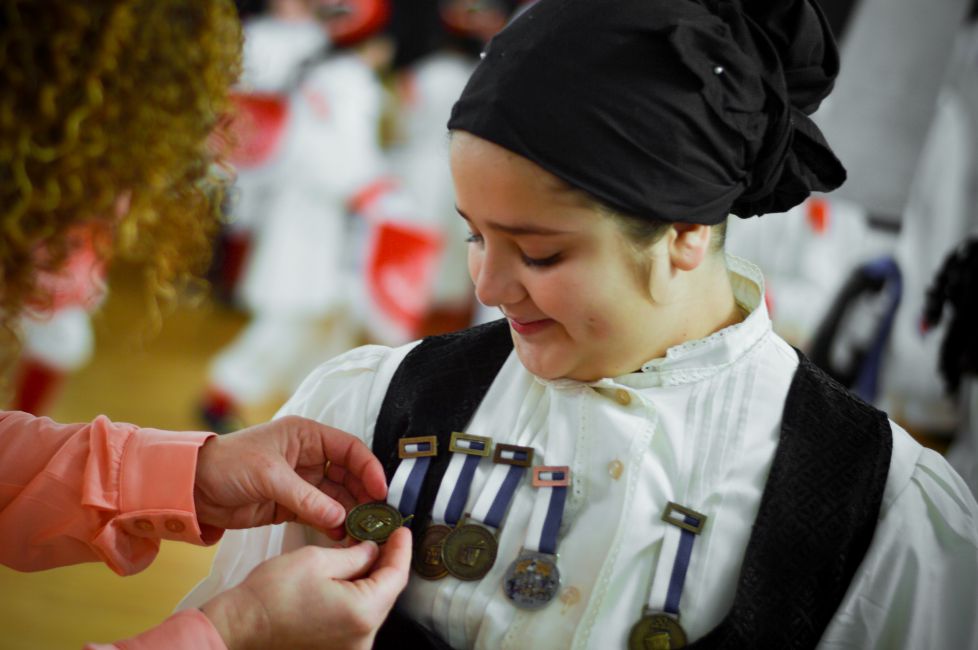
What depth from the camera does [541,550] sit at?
1253 millimetres

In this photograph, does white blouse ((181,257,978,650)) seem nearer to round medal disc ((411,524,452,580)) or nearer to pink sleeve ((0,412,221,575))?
round medal disc ((411,524,452,580))

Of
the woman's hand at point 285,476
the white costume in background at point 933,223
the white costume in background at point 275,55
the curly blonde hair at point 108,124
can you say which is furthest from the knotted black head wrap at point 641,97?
the white costume in background at point 275,55

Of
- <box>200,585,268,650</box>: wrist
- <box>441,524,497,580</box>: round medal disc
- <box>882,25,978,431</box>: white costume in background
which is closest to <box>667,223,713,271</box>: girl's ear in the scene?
<box>441,524,497,580</box>: round medal disc

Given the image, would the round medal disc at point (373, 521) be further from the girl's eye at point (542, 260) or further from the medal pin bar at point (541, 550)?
the girl's eye at point (542, 260)

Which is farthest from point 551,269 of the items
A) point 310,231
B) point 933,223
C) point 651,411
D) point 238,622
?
point 310,231

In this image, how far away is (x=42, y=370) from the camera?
3459mm

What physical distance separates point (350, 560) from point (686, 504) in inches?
18.2

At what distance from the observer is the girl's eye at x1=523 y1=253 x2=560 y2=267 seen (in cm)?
119

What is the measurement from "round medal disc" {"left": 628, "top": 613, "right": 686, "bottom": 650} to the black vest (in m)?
0.02

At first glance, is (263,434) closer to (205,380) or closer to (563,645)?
(563,645)

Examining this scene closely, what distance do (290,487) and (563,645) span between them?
44 centimetres

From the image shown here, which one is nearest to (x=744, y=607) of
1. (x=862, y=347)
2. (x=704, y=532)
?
(x=704, y=532)

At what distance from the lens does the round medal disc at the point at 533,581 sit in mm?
1223

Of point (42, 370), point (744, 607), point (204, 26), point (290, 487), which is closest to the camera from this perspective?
point (744, 607)
